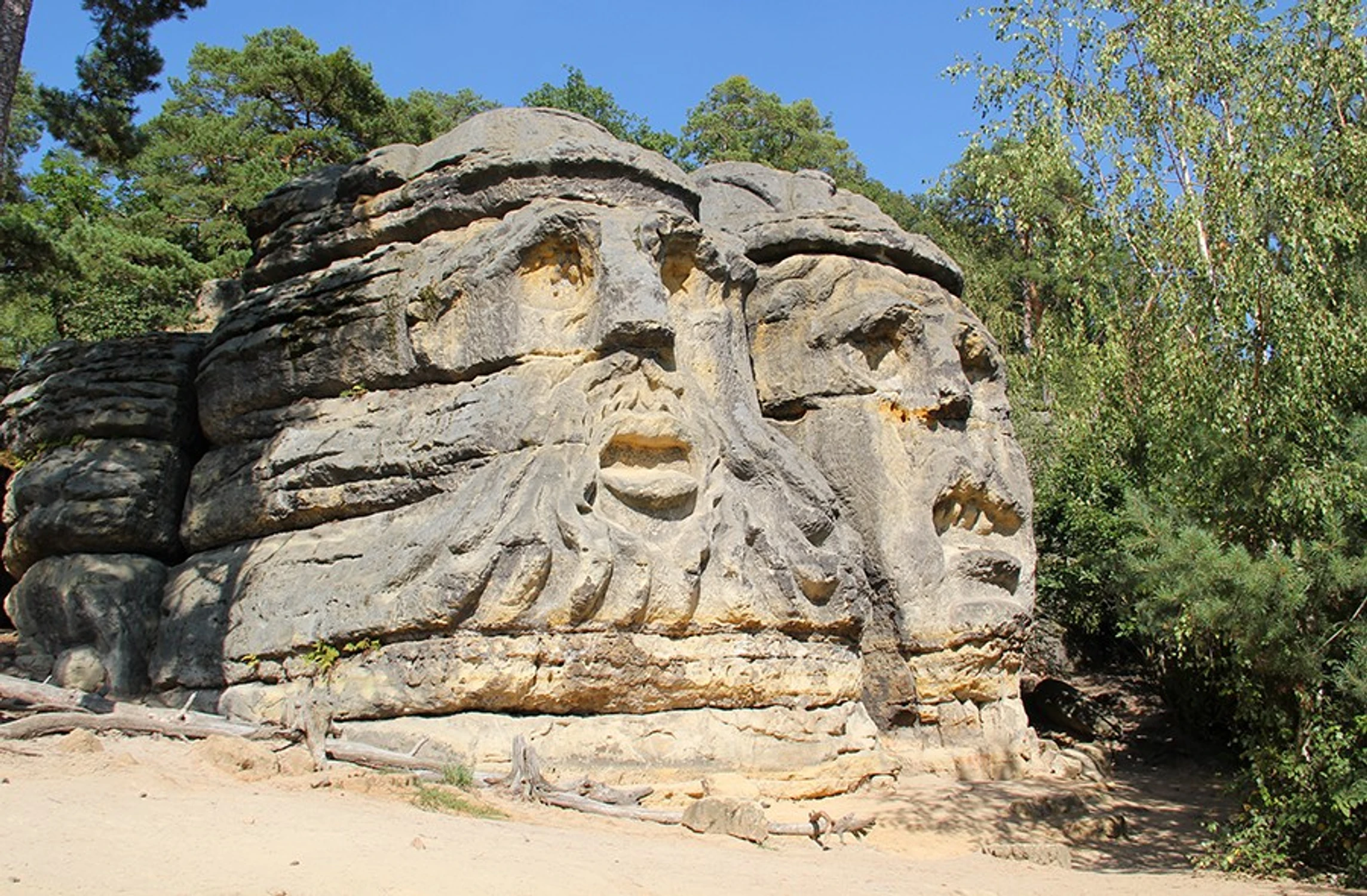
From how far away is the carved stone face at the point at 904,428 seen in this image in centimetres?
1205

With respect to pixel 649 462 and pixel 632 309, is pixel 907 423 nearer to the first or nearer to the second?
pixel 649 462

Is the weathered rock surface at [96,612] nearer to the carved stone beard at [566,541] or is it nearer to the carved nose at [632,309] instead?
the carved stone beard at [566,541]

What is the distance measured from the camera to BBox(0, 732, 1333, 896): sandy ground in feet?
18.3

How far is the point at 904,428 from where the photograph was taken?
41.1ft

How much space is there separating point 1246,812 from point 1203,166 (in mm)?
6637

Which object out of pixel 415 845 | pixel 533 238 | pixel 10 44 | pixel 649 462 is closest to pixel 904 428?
pixel 649 462

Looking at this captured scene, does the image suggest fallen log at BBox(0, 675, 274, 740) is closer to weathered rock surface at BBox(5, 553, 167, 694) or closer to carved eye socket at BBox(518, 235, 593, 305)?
weathered rock surface at BBox(5, 553, 167, 694)

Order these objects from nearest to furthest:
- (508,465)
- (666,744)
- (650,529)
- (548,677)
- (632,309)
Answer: (548,677) < (666,744) < (508,465) < (650,529) < (632,309)

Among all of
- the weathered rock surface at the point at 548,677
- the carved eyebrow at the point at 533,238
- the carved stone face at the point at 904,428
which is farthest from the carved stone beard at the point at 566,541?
the carved stone face at the point at 904,428

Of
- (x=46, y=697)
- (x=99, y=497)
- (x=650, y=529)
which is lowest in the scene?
(x=46, y=697)

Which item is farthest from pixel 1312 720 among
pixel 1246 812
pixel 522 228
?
pixel 522 228

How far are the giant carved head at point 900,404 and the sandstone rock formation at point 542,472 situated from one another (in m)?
0.04

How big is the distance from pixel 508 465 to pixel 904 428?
4.74m

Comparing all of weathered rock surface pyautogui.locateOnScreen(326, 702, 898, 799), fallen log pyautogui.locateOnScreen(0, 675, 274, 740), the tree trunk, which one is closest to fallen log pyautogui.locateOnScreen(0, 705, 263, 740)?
fallen log pyautogui.locateOnScreen(0, 675, 274, 740)
